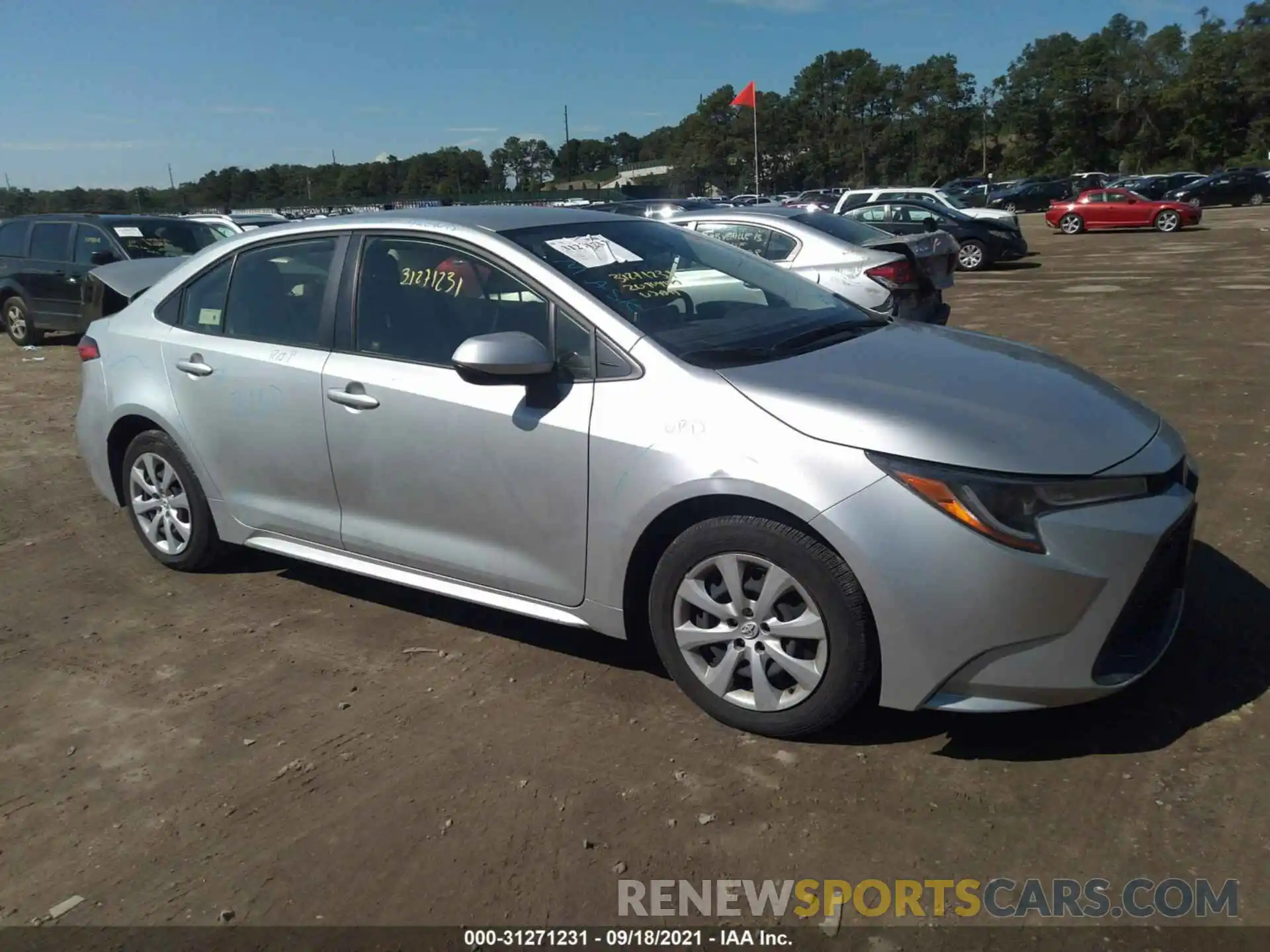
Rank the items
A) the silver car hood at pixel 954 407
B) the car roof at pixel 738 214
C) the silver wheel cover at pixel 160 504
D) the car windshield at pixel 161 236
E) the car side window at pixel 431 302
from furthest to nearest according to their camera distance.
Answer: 1. the car windshield at pixel 161 236
2. the car roof at pixel 738 214
3. the silver wheel cover at pixel 160 504
4. the car side window at pixel 431 302
5. the silver car hood at pixel 954 407

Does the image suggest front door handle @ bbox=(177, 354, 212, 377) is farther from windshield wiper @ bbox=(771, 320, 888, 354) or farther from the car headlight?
the car headlight

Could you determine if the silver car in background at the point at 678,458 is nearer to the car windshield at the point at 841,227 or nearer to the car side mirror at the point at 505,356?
the car side mirror at the point at 505,356

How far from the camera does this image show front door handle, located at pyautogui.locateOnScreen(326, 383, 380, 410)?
3904mm

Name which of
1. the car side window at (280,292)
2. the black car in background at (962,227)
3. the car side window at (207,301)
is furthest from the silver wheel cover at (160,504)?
the black car in background at (962,227)

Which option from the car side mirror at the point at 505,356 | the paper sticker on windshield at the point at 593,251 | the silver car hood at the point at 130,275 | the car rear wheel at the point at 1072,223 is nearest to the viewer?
the car side mirror at the point at 505,356

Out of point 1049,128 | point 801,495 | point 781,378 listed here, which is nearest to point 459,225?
point 781,378

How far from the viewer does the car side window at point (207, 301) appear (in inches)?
182

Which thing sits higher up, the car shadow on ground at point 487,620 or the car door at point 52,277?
the car door at point 52,277

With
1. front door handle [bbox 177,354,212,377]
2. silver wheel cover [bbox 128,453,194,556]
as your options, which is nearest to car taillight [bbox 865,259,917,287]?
front door handle [bbox 177,354,212,377]

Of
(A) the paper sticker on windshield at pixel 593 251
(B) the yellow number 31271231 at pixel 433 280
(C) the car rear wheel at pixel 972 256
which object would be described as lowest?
(C) the car rear wheel at pixel 972 256

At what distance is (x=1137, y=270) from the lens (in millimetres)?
18094

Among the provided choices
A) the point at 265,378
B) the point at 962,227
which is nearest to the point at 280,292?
the point at 265,378

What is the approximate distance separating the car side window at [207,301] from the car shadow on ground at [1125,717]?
323 centimetres

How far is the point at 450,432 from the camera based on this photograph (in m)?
3.69
